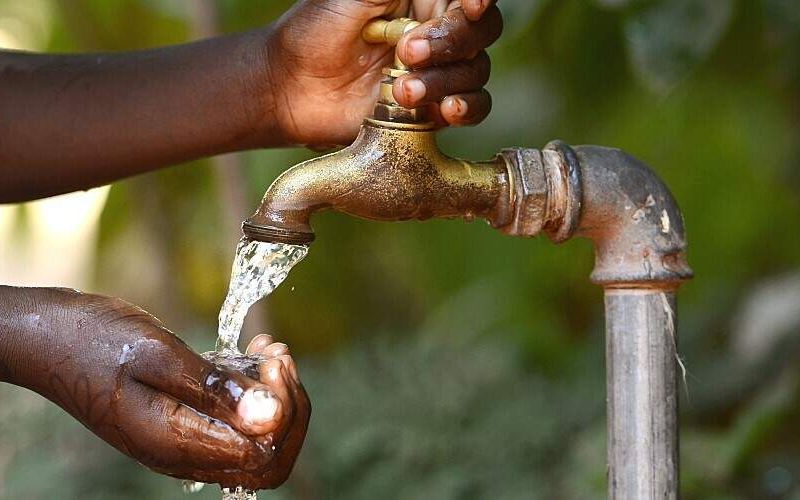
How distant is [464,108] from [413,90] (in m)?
0.07

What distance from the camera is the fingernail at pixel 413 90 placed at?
3.42 feet

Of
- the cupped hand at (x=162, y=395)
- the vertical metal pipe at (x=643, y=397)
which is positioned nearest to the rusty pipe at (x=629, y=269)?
the vertical metal pipe at (x=643, y=397)

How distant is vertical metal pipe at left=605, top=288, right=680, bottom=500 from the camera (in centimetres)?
110

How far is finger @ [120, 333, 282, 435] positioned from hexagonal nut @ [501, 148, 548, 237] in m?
0.34

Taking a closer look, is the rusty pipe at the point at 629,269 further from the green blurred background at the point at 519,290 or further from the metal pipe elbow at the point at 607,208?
the green blurred background at the point at 519,290

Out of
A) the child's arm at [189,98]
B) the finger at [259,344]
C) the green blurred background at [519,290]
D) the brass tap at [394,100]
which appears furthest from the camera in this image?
the green blurred background at [519,290]

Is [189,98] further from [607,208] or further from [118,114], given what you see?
[607,208]

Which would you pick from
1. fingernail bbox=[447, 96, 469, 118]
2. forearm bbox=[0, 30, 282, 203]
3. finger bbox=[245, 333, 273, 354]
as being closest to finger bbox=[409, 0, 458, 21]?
fingernail bbox=[447, 96, 469, 118]

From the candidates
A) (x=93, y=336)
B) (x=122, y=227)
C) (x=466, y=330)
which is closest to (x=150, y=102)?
(x=93, y=336)

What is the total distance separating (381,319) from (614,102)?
112 centimetres

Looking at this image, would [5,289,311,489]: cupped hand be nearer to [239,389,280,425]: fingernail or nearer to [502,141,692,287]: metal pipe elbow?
[239,389,280,425]: fingernail

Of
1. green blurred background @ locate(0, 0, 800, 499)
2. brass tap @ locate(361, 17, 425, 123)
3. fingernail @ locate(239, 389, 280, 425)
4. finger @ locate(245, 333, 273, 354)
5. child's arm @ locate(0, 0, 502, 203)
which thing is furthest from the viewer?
green blurred background @ locate(0, 0, 800, 499)

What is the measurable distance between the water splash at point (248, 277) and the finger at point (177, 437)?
0.63ft

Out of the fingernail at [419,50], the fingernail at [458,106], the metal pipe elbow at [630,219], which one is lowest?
the metal pipe elbow at [630,219]
